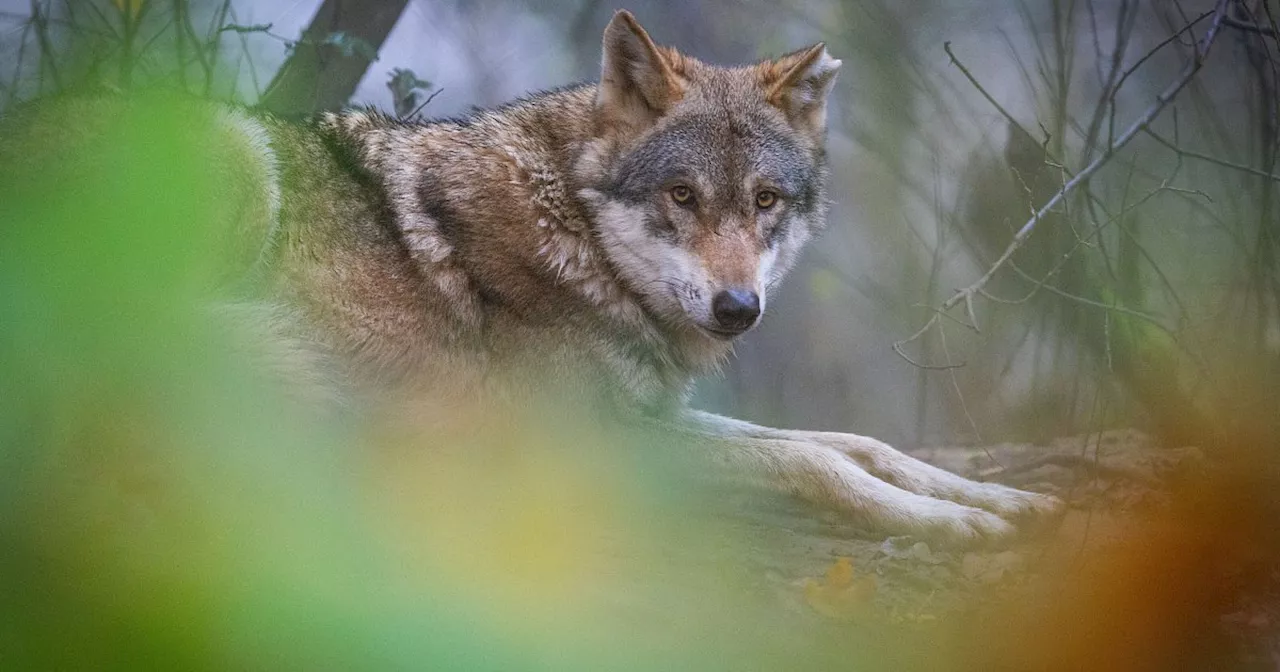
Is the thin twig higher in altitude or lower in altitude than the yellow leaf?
higher

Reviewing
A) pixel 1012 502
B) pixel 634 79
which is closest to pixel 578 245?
pixel 634 79

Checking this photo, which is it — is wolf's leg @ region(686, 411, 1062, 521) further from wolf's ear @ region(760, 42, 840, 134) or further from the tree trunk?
the tree trunk

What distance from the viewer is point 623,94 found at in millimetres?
2756

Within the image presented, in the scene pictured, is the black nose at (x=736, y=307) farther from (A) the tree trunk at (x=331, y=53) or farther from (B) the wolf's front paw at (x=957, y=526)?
(A) the tree trunk at (x=331, y=53)

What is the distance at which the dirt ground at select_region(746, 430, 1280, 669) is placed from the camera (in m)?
2.05

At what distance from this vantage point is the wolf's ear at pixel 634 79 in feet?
8.71

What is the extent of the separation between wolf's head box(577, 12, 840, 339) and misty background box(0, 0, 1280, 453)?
0.53 meters

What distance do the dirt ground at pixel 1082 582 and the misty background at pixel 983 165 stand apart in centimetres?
57

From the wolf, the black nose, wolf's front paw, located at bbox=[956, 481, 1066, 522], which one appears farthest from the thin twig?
the black nose

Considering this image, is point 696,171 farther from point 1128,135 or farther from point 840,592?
point 1128,135

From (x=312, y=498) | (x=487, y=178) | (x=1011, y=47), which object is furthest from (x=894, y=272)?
(x=312, y=498)

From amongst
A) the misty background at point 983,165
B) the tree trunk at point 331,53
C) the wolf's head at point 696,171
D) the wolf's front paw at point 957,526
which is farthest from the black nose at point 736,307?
the tree trunk at point 331,53

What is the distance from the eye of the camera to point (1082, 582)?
219cm

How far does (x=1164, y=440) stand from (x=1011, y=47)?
1.48 metres
